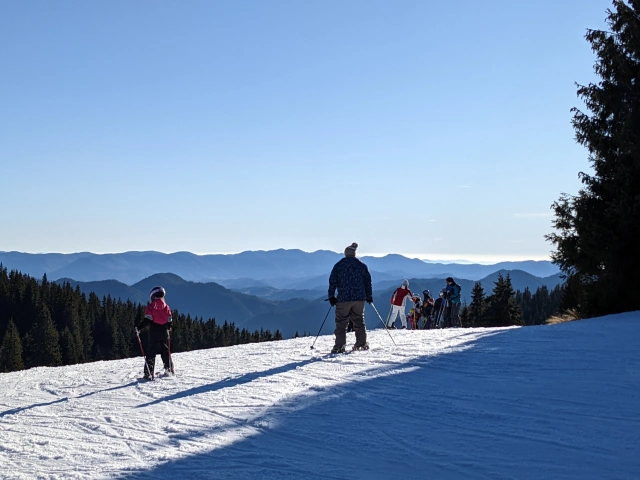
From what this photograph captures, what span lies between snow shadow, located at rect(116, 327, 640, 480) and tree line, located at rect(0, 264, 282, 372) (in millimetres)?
89123

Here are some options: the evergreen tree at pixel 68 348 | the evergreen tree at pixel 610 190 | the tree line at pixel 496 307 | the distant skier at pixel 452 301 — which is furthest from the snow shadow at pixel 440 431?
the evergreen tree at pixel 68 348

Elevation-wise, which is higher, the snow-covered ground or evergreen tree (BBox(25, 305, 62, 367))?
the snow-covered ground

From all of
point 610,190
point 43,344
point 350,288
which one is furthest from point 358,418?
point 43,344

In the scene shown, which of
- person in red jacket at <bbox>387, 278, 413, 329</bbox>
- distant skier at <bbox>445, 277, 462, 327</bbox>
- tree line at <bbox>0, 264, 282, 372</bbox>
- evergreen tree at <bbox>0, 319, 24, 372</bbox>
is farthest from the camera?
tree line at <bbox>0, 264, 282, 372</bbox>

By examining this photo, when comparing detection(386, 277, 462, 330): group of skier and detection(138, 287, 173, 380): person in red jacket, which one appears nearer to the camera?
detection(138, 287, 173, 380): person in red jacket

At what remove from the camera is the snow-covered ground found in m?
5.60

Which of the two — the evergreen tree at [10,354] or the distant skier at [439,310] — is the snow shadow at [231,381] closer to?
the distant skier at [439,310]

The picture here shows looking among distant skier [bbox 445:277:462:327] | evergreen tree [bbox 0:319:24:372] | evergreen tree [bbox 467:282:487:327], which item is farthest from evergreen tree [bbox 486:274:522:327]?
evergreen tree [bbox 0:319:24:372]

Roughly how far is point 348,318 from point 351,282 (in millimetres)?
813

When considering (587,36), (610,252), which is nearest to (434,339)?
(610,252)

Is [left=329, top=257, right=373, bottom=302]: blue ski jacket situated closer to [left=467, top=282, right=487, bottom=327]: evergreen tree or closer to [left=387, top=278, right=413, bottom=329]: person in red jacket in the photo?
[left=387, top=278, right=413, bottom=329]: person in red jacket

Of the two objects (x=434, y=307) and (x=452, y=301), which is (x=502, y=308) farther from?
(x=452, y=301)

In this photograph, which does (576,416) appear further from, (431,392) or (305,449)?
(305,449)

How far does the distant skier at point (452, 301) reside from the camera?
71.2ft
